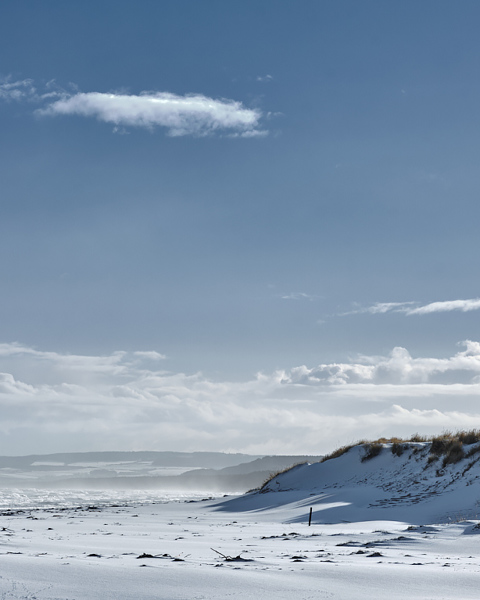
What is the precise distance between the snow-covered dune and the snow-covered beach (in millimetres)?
100

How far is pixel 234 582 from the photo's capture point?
5930mm

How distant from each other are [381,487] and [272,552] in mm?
15506

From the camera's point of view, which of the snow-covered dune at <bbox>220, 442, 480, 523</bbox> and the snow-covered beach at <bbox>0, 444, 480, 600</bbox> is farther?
the snow-covered dune at <bbox>220, 442, 480, 523</bbox>

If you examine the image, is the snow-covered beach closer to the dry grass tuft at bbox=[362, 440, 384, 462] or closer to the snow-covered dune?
the snow-covered dune

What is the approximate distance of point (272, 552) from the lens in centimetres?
945

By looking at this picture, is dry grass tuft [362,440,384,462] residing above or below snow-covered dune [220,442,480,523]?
above

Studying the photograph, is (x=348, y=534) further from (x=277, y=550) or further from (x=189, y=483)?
(x=189, y=483)

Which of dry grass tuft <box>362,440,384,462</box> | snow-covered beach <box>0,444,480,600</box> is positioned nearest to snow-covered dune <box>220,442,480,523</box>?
dry grass tuft <box>362,440,384,462</box>

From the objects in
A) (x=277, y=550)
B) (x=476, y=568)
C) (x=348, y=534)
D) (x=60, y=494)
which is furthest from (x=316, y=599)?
(x=60, y=494)

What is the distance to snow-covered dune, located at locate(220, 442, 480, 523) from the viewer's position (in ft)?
61.6

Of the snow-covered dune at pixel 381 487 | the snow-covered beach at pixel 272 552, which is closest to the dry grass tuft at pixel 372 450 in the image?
the snow-covered dune at pixel 381 487

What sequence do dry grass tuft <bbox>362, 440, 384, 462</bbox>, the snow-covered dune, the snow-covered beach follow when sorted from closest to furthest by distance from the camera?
the snow-covered beach < the snow-covered dune < dry grass tuft <bbox>362, 440, 384, 462</bbox>

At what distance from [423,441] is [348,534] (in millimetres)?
15874

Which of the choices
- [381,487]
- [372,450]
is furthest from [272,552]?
[372,450]
